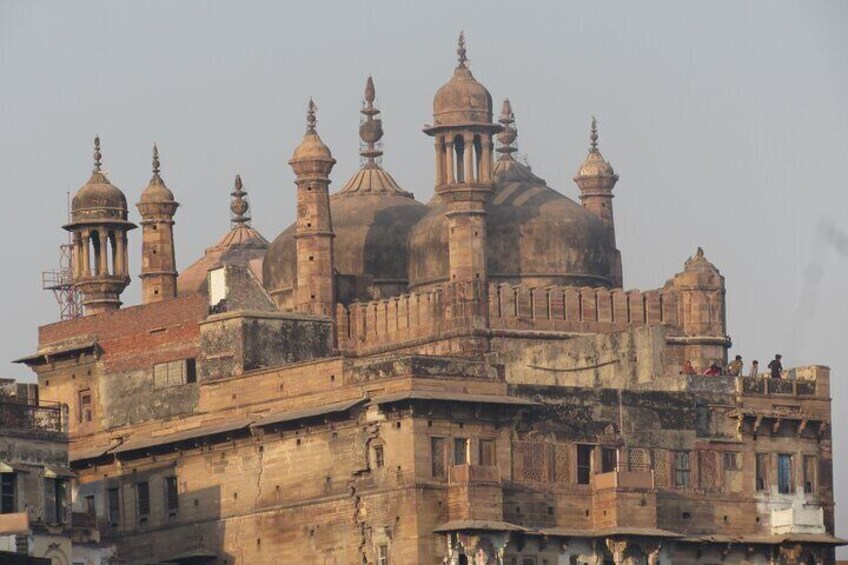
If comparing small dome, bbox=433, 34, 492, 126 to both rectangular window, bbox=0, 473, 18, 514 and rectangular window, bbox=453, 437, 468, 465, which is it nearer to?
rectangular window, bbox=453, 437, 468, 465

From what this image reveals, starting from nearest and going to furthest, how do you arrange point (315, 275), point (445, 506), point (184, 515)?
1. point (445, 506)
2. point (184, 515)
3. point (315, 275)

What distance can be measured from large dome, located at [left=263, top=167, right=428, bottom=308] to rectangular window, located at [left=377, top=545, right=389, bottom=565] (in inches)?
463

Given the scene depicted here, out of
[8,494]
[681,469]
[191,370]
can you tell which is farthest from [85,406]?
[681,469]

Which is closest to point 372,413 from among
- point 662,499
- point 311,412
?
point 311,412

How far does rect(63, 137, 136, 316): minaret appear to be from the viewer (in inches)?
3270

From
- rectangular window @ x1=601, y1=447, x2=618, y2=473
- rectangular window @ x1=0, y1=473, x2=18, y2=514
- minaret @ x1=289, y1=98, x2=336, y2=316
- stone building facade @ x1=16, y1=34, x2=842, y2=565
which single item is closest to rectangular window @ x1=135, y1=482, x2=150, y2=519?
stone building facade @ x1=16, y1=34, x2=842, y2=565

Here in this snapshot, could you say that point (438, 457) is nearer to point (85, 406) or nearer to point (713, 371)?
point (713, 371)

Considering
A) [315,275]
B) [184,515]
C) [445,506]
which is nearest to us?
[445,506]

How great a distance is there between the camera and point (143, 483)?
76750 mm

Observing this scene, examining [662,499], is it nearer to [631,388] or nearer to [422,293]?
[631,388]

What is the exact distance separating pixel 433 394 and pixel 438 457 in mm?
1185

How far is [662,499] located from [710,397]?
2491mm

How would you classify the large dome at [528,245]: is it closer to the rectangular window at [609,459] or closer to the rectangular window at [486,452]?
the rectangular window at [609,459]

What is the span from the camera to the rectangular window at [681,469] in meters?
74.9
